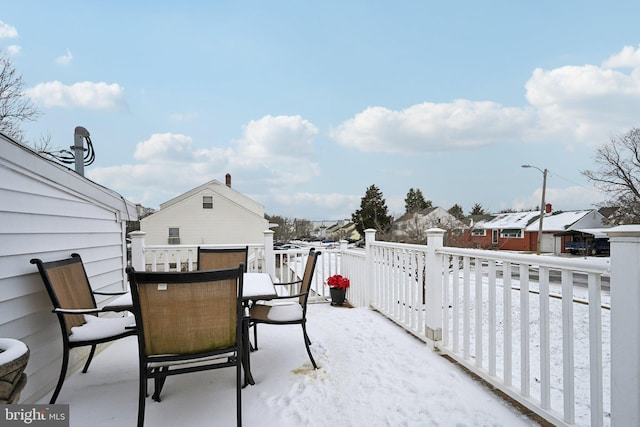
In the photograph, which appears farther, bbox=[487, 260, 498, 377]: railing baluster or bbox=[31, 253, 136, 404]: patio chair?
bbox=[487, 260, 498, 377]: railing baluster

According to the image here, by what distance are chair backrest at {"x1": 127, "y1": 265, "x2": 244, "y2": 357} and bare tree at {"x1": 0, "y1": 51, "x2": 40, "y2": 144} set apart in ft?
39.3

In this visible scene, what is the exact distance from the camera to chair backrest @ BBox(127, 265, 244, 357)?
1.67m

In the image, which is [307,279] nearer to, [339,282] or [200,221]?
[339,282]

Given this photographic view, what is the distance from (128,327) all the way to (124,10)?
Answer: 5.62 metres

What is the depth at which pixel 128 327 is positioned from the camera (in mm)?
2098

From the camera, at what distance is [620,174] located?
17219 millimetres

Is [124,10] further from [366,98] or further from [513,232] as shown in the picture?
[513,232]

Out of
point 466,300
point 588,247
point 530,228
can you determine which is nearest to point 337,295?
point 466,300

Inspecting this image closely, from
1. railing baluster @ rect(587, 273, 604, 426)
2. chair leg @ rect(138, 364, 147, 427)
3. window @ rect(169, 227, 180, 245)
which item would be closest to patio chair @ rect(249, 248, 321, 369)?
chair leg @ rect(138, 364, 147, 427)

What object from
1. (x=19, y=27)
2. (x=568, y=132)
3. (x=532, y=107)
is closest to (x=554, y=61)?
(x=532, y=107)

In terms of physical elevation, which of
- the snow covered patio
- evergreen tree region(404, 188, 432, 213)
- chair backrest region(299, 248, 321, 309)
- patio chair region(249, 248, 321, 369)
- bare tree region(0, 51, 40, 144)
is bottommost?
the snow covered patio

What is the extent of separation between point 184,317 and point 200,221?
1502cm

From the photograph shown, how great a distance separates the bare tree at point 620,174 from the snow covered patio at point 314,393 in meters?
19.8

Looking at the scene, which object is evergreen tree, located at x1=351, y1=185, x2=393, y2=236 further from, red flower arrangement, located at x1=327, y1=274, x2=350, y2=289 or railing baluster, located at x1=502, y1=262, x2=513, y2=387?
railing baluster, located at x1=502, y1=262, x2=513, y2=387
